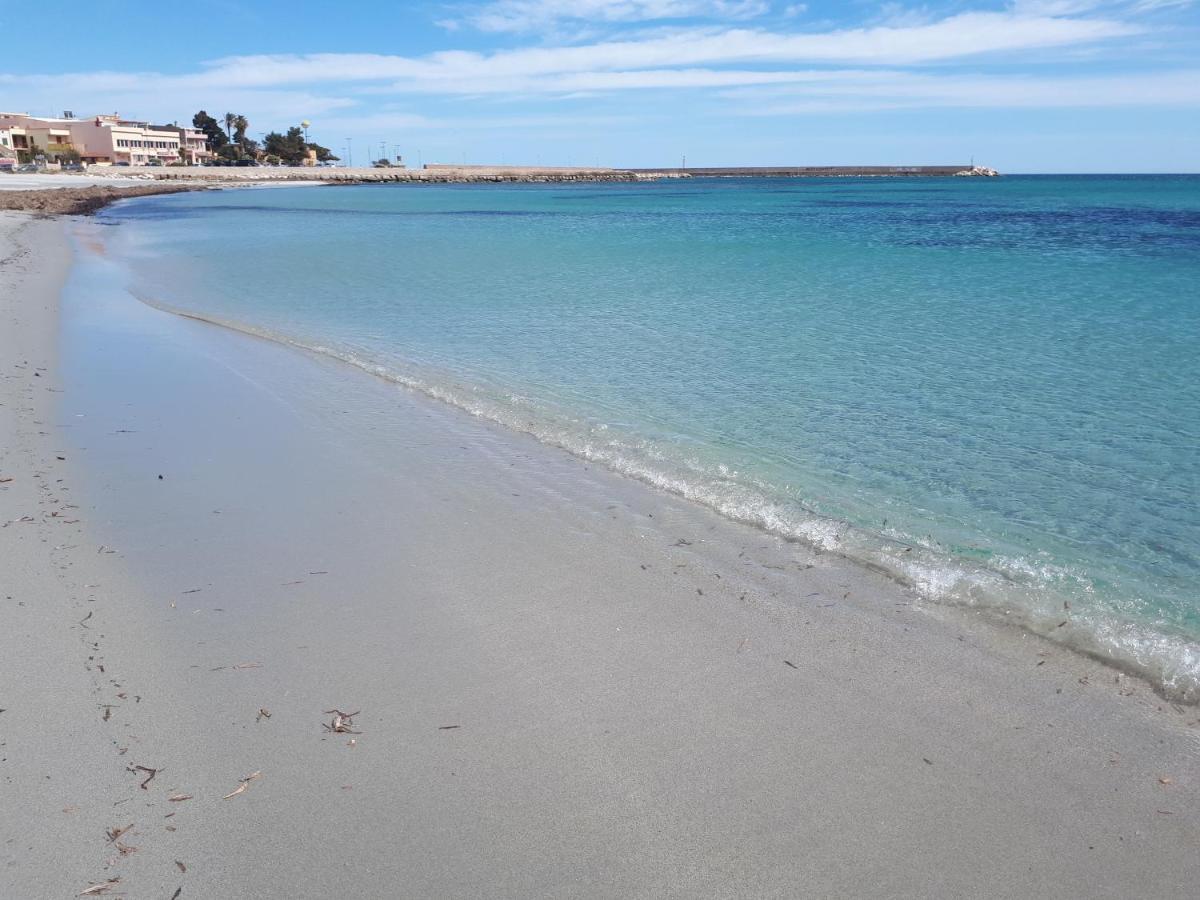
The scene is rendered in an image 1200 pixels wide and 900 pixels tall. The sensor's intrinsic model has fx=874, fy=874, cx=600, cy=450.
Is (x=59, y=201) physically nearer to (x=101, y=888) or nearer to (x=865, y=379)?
(x=865, y=379)

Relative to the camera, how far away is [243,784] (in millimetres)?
3363

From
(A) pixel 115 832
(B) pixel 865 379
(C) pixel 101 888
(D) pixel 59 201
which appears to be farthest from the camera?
(D) pixel 59 201

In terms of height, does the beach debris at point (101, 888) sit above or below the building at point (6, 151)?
below

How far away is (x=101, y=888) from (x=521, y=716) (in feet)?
5.43

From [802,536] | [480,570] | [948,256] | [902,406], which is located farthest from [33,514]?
[948,256]

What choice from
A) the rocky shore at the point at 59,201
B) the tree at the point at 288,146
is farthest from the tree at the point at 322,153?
the rocky shore at the point at 59,201

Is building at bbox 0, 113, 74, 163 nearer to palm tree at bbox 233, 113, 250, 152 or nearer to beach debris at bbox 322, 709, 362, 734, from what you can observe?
palm tree at bbox 233, 113, 250, 152

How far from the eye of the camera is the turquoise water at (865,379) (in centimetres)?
581

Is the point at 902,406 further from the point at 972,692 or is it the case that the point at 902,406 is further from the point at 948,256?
the point at 948,256

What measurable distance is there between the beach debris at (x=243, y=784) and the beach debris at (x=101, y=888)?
18.4 inches

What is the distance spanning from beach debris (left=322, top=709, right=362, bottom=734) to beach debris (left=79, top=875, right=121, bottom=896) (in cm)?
98

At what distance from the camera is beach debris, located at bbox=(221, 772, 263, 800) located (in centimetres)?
331

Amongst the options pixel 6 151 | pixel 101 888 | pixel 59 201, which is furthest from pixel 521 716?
pixel 6 151

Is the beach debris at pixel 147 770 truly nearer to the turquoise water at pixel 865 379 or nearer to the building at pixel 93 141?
the turquoise water at pixel 865 379
